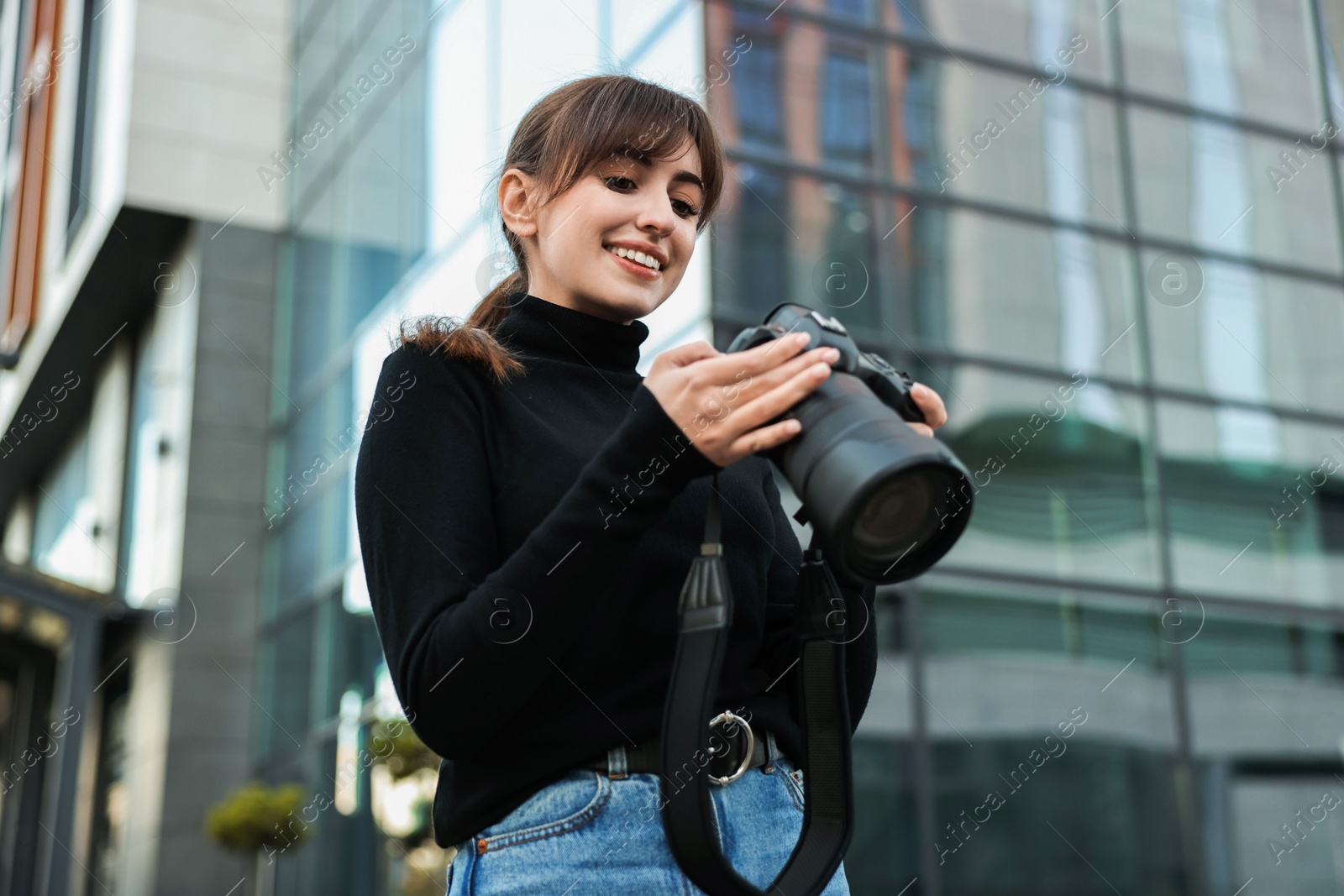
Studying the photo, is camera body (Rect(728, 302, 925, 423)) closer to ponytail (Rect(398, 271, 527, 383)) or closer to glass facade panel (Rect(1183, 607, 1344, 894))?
ponytail (Rect(398, 271, 527, 383))

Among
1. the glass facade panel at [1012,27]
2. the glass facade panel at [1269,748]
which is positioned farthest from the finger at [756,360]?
the glass facade panel at [1012,27]

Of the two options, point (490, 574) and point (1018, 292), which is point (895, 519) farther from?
point (1018, 292)

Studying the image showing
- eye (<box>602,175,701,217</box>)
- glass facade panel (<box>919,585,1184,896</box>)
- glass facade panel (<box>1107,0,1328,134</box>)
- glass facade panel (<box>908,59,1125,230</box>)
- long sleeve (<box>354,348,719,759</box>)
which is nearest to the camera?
long sleeve (<box>354,348,719,759</box>)

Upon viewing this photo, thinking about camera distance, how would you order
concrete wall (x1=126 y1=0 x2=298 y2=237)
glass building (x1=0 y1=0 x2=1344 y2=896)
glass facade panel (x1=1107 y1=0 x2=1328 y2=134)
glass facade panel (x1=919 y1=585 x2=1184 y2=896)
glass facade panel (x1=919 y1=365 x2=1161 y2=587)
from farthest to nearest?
concrete wall (x1=126 y1=0 x2=298 y2=237) < glass facade panel (x1=1107 y1=0 x2=1328 y2=134) < glass facade panel (x1=919 y1=365 x2=1161 y2=587) < glass building (x1=0 y1=0 x2=1344 y2=896) < glass facade panel (x1=919 y1=585 x2=1184 y2=896)

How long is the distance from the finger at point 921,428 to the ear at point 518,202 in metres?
0.61

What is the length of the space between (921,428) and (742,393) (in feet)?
0.56

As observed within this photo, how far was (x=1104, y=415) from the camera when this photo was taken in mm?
8328

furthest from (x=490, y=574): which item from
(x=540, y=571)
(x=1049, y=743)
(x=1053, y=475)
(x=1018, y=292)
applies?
(x=1018, y=292)

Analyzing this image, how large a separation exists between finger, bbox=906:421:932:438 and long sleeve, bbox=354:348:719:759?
0.19 meters

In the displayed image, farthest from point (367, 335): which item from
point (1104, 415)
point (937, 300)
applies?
point (1104, 415)

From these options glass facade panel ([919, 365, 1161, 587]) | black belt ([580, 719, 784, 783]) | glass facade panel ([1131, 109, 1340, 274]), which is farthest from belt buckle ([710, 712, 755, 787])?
glass facade panel ([1131, 109, 1340, 274])

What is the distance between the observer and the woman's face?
1.54m

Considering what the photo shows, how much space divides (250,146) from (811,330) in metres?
13.5

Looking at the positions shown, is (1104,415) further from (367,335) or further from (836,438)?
(836,438)
